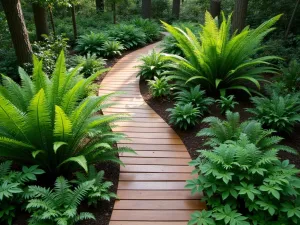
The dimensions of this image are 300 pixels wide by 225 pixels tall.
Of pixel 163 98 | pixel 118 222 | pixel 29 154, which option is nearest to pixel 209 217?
pixel 118 222

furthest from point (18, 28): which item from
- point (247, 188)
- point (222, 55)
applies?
point (247, 188)

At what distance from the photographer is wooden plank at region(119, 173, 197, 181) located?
3.92m

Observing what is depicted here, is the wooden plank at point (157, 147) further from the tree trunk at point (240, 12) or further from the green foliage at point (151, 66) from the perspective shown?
the tree trunk at point (240, 12)

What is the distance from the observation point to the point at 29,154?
3.62 metres

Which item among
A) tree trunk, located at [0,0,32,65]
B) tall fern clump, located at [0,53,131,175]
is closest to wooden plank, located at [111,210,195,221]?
tall fern clump, located at [0,53,131,175]

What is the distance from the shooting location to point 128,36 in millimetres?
10078

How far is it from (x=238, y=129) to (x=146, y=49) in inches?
267

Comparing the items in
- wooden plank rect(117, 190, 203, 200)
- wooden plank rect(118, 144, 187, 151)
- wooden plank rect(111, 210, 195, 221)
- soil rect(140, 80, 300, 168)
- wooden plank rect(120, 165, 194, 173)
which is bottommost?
wooden plank rect(111, 210, 195, 221)

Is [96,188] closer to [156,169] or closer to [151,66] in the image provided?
[156,169]

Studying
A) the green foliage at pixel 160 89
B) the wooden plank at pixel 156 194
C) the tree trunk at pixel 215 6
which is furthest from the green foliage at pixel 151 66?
the tree trunk at pixel 215 6

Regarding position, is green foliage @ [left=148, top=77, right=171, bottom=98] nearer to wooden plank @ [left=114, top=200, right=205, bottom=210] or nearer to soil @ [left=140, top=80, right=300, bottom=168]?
soil @ [left=140, top=80, right=300, bottom=168]

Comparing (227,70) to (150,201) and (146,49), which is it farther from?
(146,49)

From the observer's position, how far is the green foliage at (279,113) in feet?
14.3

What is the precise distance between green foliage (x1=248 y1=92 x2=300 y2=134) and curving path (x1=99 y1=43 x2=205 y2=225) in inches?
54.6
